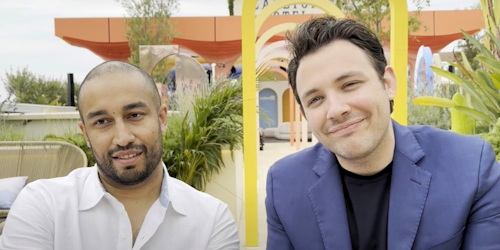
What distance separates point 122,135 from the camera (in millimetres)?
1674

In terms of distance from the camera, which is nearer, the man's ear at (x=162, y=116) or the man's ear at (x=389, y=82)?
the man's ear at (x=389, y=82)

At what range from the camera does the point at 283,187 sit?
177 cm

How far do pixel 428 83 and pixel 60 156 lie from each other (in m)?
7.89

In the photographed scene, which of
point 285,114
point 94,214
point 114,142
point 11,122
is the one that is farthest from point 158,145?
point 285,114

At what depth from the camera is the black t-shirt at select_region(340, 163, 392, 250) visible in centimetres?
163

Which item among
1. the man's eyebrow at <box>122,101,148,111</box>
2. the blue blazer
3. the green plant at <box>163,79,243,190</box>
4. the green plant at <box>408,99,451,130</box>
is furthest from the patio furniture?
the green plant at <box>408,99,451,130</box>

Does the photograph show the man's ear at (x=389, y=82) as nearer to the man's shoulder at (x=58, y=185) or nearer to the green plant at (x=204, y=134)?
the man's shoulder at (x=58, y=185)

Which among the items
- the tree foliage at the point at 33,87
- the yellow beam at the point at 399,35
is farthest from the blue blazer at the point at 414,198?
the tree foliage at the point at 33,87

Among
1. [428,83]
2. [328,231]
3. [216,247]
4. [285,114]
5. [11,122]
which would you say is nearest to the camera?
[328,231]

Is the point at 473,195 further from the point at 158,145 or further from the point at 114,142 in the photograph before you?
the point at 114,142

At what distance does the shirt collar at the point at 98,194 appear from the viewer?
5.70 feet

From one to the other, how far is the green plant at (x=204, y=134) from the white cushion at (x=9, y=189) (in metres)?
1.27

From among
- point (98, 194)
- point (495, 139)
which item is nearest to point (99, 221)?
point (98, 194)

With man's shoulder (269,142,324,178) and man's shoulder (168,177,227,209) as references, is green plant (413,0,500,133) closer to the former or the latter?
man's shoulder (269,142,324,178)
